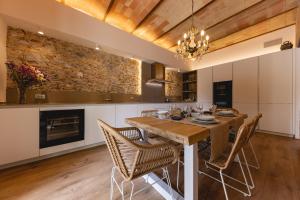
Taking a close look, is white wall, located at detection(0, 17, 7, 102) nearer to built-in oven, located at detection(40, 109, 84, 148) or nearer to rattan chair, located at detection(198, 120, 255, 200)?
built-in oven, located at detection(40, 109, 84, 148)

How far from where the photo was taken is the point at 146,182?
1626 mm

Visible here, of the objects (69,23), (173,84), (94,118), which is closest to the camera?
(69,23)

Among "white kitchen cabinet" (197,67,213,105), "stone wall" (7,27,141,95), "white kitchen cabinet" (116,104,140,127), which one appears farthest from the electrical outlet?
"white kitchen cabinet" (197,67,213,105)

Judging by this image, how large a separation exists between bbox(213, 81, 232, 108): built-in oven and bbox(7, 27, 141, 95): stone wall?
124 inches

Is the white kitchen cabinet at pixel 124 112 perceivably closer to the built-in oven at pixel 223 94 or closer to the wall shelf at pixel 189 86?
the built-in oven at pixel 223 94

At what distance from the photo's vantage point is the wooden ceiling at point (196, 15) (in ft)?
9.18

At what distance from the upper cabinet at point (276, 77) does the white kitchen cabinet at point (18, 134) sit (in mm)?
5441

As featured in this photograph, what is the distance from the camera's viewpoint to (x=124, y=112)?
3279 millimetres

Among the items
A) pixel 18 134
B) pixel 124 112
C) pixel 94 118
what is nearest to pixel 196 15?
pixel 124 112

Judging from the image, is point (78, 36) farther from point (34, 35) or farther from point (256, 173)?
point (256, 173)

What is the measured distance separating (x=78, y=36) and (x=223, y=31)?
400 centimetres

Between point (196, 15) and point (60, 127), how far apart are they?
385 cm

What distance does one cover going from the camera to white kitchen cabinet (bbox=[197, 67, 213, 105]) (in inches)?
202

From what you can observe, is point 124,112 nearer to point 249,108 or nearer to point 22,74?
point 22,74
